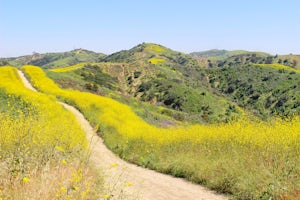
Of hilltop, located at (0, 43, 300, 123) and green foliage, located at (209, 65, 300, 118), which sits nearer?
hilltop, located at (0, 43, 300, 123)

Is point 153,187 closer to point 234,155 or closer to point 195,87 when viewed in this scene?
point 234,155

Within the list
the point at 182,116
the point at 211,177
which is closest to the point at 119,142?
the point at 211,177

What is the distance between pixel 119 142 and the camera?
1961 centimetres

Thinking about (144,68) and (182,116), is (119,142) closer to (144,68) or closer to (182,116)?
(182,116)

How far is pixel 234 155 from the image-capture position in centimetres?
1127

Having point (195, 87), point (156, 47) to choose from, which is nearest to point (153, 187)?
point (195, 87)

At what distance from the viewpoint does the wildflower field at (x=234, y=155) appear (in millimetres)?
8734

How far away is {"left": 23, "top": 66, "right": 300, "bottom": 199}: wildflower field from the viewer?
873 cm

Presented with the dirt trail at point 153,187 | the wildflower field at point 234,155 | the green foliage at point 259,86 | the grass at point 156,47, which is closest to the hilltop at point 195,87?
the green foliage at point 259,86

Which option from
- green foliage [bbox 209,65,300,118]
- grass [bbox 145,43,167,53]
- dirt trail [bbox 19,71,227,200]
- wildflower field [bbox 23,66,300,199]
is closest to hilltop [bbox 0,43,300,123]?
green foliage [bbox 209,65,300,118]

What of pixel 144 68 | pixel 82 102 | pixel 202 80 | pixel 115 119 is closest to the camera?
pixel 115 119

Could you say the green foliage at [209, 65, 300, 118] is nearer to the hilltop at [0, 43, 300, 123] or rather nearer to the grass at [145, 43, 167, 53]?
the hilltop at [0, 43, 300, 123]

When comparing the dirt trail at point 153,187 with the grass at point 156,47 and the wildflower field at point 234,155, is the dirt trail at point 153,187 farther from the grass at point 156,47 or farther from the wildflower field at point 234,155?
the grass at point 156,47

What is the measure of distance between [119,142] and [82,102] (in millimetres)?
12712
